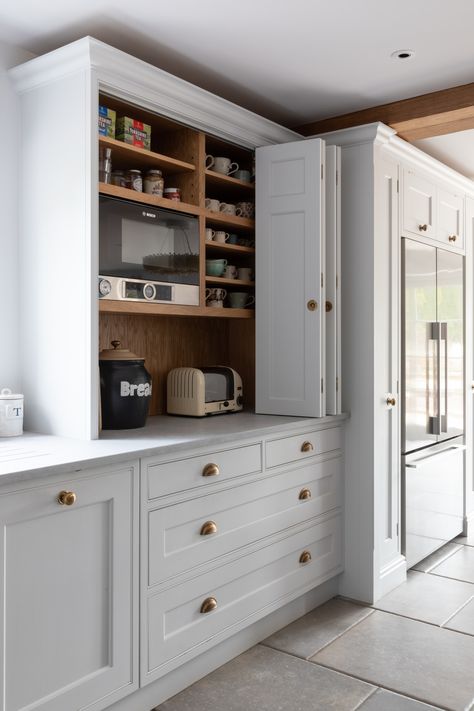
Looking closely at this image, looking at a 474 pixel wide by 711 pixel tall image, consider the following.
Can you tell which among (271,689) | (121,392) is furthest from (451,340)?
(271,689)

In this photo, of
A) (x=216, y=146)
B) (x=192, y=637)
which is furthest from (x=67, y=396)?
(x=216, y=146)

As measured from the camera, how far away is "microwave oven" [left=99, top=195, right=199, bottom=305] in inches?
97.7

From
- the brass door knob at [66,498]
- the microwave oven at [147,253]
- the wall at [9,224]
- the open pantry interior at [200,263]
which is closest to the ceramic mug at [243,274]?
the open pantry interior at [200,263]

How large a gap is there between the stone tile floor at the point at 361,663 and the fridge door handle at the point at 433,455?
0.63 m

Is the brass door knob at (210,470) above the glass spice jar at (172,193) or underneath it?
underneath

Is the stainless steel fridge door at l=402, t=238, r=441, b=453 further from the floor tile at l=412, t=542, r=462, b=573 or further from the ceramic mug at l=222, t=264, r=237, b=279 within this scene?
the ceramic mug at l=222, t=264, r=237, b=279

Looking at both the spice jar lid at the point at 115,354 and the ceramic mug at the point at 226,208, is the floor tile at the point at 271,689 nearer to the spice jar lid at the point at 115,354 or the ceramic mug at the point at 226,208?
the spice jar lid at the point at 115,354

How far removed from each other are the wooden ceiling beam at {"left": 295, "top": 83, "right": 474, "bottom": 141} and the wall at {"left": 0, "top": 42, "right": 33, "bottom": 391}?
5.18 ft

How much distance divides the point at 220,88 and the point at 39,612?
230cm

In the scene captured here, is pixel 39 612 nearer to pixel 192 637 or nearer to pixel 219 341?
pixel 192 637

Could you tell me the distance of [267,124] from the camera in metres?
3.11

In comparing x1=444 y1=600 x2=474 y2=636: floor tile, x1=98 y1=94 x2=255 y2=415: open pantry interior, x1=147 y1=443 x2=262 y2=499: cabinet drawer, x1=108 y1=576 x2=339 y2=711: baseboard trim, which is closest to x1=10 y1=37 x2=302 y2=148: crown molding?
x1=98 y1=94 x2=255 y2=415: open pantry interior

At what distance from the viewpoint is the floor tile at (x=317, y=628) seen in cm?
273

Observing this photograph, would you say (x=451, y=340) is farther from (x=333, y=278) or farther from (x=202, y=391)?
(x=202, y=391)
